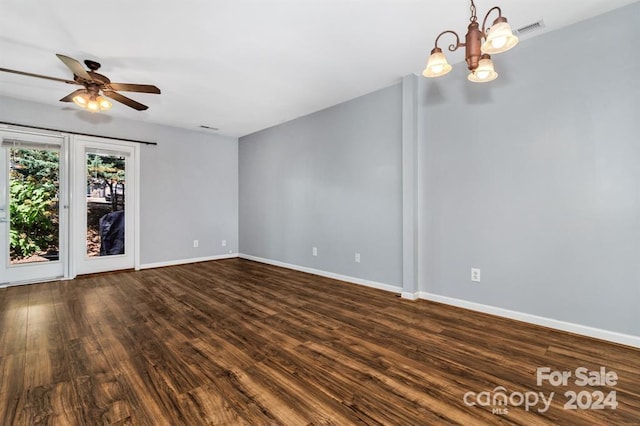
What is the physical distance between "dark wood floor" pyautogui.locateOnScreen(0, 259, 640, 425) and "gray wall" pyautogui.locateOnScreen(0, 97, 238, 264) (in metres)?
2.08

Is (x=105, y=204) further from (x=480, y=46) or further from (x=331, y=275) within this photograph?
(x=480, y=46)

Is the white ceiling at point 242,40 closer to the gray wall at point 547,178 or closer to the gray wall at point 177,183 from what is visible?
the gray wall at point 547,178

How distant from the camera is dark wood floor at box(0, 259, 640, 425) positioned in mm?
1527

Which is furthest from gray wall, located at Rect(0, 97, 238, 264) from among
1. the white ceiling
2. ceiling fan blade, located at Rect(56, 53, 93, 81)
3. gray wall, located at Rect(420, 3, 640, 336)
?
gray wall, located at Rect(420, 3, 640, 336)

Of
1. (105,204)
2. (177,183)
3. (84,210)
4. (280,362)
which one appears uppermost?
(177,183)

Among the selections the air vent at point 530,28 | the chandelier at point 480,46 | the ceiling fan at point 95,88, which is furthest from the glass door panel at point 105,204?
the air vent at point 530,28

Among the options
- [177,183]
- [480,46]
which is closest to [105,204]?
[177,183]

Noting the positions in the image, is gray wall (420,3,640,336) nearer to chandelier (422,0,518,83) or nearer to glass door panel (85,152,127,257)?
chandelier (422,0,518,83)

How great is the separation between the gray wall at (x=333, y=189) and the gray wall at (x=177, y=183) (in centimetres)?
55

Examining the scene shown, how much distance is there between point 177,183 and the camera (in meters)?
5.54

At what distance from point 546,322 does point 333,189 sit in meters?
2.98

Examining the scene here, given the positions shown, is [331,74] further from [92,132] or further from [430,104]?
[92,132]

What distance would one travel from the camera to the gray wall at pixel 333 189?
3.77 m

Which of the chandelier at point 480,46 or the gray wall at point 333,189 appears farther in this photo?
the gray wall at point 333,189
